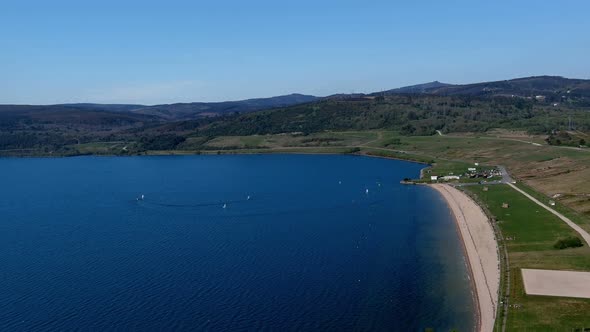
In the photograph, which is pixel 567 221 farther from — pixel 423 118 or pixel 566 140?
pixel 423 118

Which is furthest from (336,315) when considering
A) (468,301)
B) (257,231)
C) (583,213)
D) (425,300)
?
(583,213)

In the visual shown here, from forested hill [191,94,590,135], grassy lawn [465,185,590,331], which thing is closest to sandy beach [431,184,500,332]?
grassy lawn [465,185,590,331]

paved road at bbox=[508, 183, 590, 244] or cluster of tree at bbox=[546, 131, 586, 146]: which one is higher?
cluster of tree at bbox=[546, 131, 586, 146]

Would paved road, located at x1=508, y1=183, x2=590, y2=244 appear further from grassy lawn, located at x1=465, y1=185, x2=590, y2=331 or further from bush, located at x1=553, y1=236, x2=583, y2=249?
bush, located at x1=553, y1=236, x2=583, y2=249

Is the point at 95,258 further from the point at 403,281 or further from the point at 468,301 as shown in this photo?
the point at 468,301

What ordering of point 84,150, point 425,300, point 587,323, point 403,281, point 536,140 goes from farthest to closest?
point 84,150
point 536,140
point 403,281
point 425,300
point 587,323

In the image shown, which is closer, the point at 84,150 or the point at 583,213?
the point at 583,213

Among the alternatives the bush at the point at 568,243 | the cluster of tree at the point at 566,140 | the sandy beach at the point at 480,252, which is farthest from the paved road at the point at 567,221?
the cluster of tree at the point at 566,140
